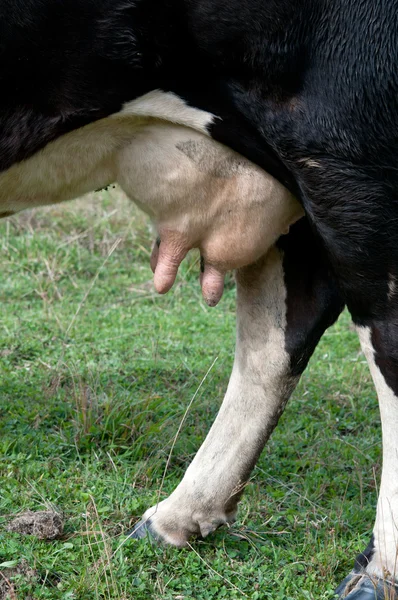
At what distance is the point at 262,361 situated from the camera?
10.9 feet

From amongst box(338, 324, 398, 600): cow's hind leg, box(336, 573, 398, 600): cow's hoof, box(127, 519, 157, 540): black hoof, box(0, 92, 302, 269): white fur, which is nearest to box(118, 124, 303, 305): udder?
box(0, 92, 302, 269): white fur

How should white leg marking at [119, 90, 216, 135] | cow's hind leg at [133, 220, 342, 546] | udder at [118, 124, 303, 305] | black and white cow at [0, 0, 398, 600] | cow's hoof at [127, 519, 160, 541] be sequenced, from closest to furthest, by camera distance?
black and white cow at [0, 0, 398, 600] → white leg marking at [119, 90, 216, 135] → udder at [118, 124, 303, 305] → cow's hoof at [127, 519, 160, 541] → cow's hind leg at [133, 220, 342, 546]

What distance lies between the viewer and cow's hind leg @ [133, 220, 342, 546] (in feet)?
10.7

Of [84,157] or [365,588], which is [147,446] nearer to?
[365,588]

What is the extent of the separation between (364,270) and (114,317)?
289 cm

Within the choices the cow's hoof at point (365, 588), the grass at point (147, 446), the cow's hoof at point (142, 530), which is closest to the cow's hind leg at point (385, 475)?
the cow's hoof at point (365, 588)

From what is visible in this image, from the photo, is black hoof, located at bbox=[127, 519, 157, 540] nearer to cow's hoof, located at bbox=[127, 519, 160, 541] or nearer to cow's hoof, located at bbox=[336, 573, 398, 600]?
cow's hoof, located at bbox=[127, 519, 160, 541]

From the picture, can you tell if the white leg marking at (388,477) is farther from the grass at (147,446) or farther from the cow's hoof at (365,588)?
the grass at (147,446)

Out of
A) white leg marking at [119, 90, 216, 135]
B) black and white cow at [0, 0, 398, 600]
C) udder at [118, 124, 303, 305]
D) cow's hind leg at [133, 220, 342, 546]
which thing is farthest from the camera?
cow's hind leg at [133, 220, 342, 546]

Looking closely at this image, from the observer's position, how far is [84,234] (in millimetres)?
6445

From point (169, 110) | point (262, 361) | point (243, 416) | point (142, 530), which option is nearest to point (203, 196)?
point (169, 110)

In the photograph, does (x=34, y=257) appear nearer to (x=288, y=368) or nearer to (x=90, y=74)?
(x=288, y=368)

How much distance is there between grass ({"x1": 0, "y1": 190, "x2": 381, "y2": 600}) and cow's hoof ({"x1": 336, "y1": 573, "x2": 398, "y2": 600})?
78 millimetres

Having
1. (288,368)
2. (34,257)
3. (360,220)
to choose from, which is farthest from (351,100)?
(34,257)
